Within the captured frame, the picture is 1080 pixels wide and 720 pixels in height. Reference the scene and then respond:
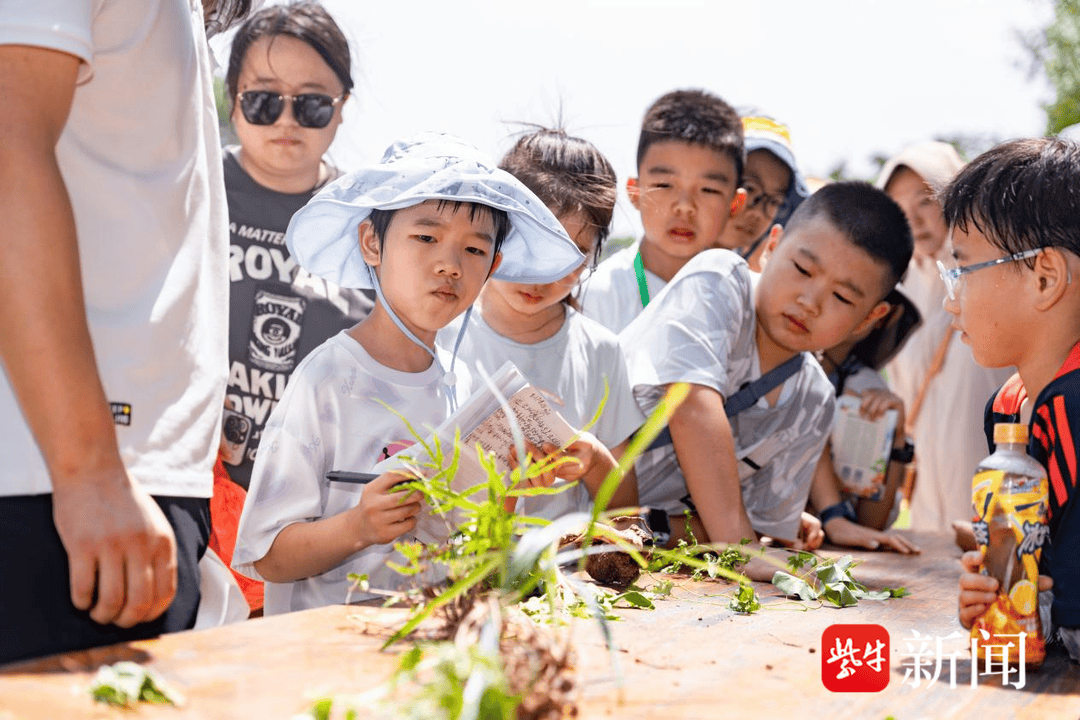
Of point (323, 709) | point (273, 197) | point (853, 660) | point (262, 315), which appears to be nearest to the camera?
point (323, 709)

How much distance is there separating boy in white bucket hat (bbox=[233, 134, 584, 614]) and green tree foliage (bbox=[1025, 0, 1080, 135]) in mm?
18660

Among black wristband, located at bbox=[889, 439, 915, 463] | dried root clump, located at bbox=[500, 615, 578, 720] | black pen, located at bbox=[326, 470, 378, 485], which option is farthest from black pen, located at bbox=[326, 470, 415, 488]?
black wristband, located at bbox=[889, 439, 915, 463]

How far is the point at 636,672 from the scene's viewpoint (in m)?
1.38

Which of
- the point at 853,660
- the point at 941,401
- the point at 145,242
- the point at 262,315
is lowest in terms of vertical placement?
the point at 941,401

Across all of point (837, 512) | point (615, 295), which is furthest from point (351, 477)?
point (837, 512)

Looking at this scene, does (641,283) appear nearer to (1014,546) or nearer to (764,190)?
(764,190)

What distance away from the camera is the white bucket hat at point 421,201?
6.81ft

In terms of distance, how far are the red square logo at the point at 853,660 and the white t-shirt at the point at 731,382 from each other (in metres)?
1.16

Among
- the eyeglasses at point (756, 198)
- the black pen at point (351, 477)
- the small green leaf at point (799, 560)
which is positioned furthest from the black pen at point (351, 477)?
the eyeglasses at point (756, 198)

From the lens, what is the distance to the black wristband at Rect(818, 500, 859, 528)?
134 inches

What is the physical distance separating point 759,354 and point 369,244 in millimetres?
1336

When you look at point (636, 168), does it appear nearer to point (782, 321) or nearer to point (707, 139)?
point (707, 139)

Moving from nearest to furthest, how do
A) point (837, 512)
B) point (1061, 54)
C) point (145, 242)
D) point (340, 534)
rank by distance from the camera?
point (145, 242)
point (340, 534)
point (837, 512)
point (1061, 54)

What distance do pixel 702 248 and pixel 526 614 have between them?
2.19 metres
